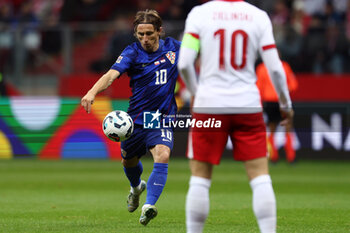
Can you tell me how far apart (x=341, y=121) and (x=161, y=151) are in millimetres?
9437

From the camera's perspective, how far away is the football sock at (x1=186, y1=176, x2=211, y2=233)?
545 centimetres

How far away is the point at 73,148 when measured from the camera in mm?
17297

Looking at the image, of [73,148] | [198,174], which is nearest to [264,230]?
[198,174]

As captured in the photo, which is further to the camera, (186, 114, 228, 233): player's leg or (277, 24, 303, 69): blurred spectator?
(277, 24, 303, 69): blurred spectator

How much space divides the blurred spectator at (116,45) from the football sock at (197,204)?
41.0ft

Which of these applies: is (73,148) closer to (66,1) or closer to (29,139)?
(29,139)

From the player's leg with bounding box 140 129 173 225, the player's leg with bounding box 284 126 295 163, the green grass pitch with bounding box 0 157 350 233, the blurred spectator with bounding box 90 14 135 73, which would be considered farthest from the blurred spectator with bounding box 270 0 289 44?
the player's leg with bounding box 140 129 173 225

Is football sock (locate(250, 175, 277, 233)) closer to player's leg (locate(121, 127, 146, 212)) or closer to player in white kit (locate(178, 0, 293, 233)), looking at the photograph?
player in white kit (locate(178, 0, 293, 233))

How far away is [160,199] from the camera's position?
10789 millimetres

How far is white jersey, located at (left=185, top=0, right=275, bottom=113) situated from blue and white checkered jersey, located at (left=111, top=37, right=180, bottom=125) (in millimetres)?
2849

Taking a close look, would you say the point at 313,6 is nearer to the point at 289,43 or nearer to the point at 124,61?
the point at 289,43

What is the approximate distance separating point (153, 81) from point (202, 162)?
9.60 ft

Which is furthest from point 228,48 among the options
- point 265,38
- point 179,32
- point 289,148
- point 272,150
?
point 179,32

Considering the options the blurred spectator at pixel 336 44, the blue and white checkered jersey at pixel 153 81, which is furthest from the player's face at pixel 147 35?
the blurred spectator at pixel 336 44
